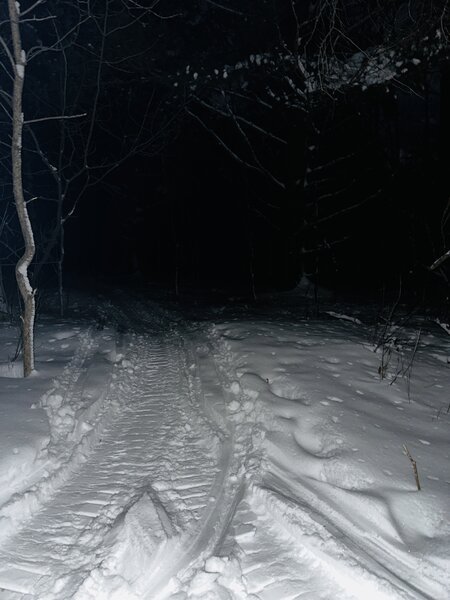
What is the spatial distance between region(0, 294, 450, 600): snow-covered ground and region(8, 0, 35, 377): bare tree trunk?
2.42ft

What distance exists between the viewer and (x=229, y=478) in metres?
3.88

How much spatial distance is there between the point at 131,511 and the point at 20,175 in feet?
16.9

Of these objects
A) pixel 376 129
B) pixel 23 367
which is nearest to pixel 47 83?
pixel 23 367

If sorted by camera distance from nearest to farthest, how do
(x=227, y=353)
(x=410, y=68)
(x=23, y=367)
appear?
(x=23, y=367) → (x=227, y=353) → (x=410, y=68)

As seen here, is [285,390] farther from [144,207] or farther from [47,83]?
[144,207]

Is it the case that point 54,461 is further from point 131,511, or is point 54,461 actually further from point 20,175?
point 20,175

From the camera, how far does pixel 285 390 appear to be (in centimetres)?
582

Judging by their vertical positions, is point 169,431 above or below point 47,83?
below

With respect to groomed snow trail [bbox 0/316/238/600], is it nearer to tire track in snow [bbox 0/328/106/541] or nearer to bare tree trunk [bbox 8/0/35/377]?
tire track in snow [bbox 0/328/106/541]

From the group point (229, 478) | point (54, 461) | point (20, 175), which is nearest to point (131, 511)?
point (229, 478)

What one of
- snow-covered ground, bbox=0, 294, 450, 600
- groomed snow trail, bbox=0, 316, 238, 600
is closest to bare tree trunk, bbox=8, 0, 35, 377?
snow-covered ground, bbox=0, 294, 450, 600

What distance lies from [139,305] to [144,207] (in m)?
16.0

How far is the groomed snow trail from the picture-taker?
273cm

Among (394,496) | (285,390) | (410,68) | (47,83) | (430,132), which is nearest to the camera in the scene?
(394,496)
